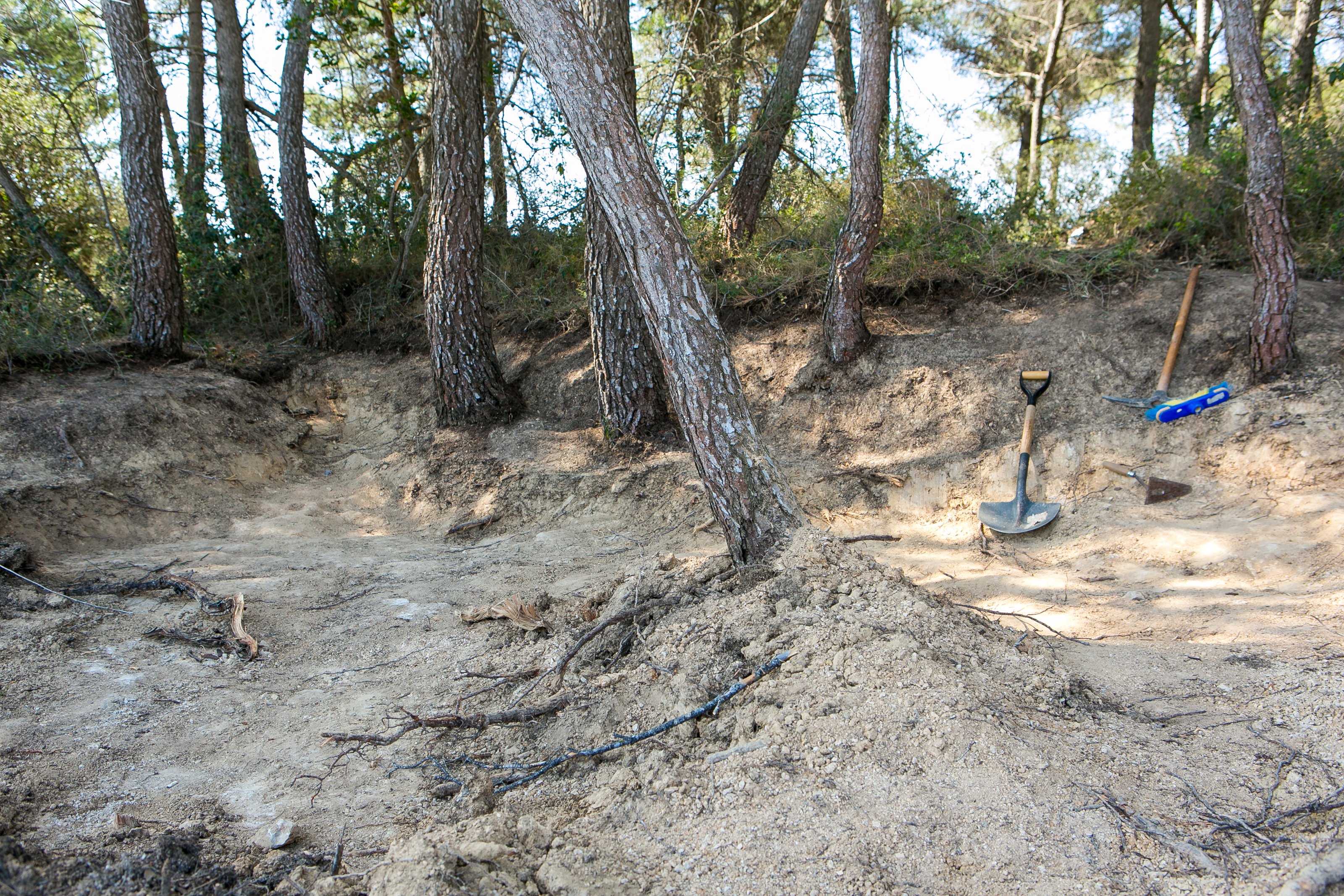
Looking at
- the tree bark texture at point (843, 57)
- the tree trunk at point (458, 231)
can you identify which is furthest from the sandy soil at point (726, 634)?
the tree bark texture at point (843, 57)

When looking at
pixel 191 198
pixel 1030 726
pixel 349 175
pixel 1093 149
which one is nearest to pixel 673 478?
pixel 1030 726

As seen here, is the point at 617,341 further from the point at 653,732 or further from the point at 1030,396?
the point at 653,732

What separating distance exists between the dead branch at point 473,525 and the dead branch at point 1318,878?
5.77 meters

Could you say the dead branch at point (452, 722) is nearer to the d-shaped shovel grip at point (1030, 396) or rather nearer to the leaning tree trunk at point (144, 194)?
the d-shaped shovel grip at point (1030, 396)

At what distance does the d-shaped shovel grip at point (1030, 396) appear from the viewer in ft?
19.6

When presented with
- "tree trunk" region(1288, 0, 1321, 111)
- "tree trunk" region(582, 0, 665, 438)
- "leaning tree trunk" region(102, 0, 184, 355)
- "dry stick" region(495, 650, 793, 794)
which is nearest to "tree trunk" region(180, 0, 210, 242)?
"leaning tree trunk" region(102, 0, 184, 355)

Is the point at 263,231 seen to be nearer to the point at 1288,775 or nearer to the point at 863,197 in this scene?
the point at 863,197

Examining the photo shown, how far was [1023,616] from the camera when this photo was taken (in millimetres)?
4441

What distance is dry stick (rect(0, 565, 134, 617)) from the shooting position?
180 inches

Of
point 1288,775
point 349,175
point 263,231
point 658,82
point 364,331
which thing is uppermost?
point 658,82

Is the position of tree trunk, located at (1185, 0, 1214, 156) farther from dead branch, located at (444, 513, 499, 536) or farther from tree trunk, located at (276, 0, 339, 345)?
tree trunk, located at (276, 0, 339, 345)

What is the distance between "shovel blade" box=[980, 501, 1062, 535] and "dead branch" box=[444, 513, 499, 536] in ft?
13.4

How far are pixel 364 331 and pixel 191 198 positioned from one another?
108 inches

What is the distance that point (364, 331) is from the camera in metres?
9.38
